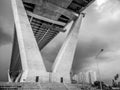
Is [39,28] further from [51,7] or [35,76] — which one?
[35,76]

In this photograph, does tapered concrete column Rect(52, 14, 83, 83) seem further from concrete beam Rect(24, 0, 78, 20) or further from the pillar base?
concrete beam Rect(24, 0, 78, 20)

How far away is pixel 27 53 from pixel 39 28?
14662 millimetres

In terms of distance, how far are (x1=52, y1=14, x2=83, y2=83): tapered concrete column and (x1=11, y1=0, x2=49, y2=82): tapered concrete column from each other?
2.12 metres

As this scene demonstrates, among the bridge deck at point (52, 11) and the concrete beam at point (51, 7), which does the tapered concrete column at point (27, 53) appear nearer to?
the concrete beam at point (51, 7)

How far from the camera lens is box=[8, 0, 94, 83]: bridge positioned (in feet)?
45.7

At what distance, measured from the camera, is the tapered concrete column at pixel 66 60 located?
15865 mm

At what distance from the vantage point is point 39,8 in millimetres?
20562

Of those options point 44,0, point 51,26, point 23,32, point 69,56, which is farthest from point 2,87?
point 51,26

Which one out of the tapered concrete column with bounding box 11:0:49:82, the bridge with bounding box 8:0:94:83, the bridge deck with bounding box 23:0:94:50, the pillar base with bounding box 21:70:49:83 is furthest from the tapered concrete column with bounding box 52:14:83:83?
the bridge deck with bounding box 23:0:94:50

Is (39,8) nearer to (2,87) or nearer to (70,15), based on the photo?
(70,15)

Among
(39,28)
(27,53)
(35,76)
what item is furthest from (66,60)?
(39,28)

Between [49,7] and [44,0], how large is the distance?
4.86 feet

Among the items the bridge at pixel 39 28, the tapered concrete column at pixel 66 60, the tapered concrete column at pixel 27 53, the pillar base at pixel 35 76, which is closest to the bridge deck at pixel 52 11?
the bridge at pixel 39 28

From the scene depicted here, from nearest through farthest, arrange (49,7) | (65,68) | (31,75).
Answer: (31,75)
(65,68)
(49,7)
